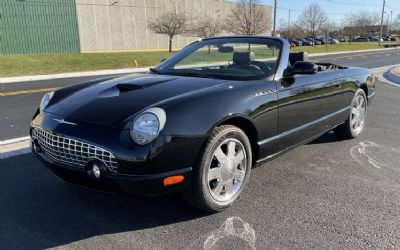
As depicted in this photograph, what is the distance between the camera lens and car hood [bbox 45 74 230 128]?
306 cm

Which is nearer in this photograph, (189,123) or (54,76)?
(189,123)

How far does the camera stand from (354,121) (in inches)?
229

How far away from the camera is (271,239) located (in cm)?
298

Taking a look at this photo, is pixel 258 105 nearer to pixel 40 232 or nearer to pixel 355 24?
pixel 40 232

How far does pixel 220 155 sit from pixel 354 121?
10.9 feet

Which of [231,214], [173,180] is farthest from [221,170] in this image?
[173,180]

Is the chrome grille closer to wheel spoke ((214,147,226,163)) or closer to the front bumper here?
the front bumper

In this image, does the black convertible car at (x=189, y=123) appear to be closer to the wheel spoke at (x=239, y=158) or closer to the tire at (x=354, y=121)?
the wheel spoke at (x=239, y=158)

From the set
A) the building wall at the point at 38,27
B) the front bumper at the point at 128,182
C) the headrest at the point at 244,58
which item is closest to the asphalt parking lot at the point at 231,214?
the front bumper at the point at 128,182

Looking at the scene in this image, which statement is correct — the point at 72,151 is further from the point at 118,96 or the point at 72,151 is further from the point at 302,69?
the point at 302,69

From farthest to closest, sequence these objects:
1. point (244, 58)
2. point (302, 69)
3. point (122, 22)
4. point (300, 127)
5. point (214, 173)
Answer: point (122, 22) < point (244, 58) < point (300, 127) < point (302, 69) < point (214, 173)

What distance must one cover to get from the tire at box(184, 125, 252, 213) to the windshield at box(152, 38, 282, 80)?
2.59ft

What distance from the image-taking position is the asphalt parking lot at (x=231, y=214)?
9.61 feet

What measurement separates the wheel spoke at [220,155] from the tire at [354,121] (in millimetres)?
2996
